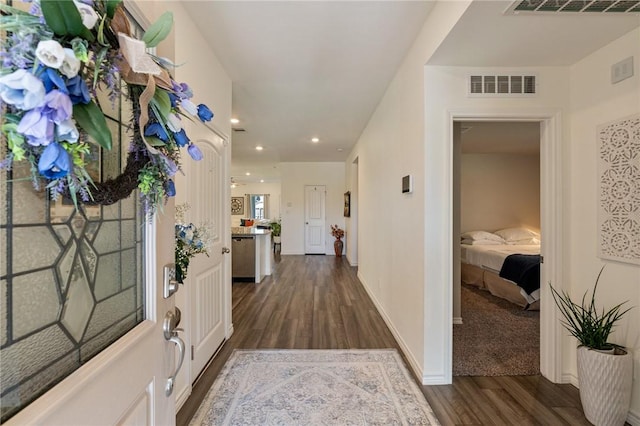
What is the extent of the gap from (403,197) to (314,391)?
1741mm

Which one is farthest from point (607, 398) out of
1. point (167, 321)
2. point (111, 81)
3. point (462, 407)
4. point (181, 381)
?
point (111, 81)

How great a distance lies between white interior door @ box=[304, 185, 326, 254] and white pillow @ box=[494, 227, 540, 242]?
4343 millimetres

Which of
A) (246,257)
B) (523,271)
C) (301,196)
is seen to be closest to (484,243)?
(523,271)

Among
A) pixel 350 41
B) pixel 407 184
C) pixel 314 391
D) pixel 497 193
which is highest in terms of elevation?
pixel 350 41

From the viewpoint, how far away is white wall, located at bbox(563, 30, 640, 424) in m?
1.77

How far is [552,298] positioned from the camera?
219cm

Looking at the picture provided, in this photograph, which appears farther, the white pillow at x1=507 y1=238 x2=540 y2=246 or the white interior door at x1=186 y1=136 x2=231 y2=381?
the white pillow at x1=507 y1=238 x2=540 y2=246

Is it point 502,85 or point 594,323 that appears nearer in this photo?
point 594,323

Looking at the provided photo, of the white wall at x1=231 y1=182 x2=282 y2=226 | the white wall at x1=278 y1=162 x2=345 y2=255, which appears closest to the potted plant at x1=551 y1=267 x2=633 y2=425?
the white wall at x1=278 y1=162 x2=345 y2=255

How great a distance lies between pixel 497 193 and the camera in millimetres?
5891

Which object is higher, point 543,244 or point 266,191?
point 266,191

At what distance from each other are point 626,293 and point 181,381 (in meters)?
2.88

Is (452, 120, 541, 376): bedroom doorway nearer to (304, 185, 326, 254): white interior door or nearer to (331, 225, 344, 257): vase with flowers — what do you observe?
(331, 225, 344, 257): vase with flowers

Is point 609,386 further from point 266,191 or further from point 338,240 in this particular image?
point 266,191
